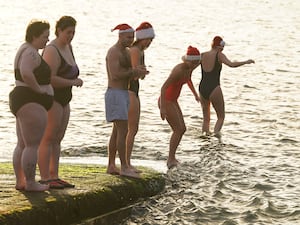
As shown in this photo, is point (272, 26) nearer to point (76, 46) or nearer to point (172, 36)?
point (172, 36)

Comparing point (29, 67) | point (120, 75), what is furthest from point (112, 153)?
point (29, 67)

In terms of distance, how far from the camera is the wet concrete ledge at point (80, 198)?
36.9ft

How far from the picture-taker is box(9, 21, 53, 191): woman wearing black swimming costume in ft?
36.6

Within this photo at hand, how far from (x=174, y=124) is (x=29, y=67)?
5143mm

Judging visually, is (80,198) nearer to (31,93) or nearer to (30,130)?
(30,130)

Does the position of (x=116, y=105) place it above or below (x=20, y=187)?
above

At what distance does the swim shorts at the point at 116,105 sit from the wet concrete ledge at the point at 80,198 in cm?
91

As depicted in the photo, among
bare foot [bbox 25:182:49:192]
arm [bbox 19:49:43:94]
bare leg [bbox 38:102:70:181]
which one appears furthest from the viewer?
bare leg [bbox 38:102:70:181]

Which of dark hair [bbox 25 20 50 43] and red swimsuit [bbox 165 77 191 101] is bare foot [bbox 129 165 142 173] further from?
dark hair [bbox 25 20 50 43]

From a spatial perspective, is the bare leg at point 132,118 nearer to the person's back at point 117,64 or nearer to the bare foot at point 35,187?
the person's back at point 117,64

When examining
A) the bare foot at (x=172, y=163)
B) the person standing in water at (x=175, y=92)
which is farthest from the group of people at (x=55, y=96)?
the bare foot at (x=172, y=163)

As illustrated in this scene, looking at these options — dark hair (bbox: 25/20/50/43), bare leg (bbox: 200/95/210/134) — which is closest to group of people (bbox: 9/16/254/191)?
dark hair (bbox: 25/20/50/43)

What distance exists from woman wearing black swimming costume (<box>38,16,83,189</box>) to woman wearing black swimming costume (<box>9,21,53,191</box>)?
1.62ft

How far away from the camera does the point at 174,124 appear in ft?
52.1
